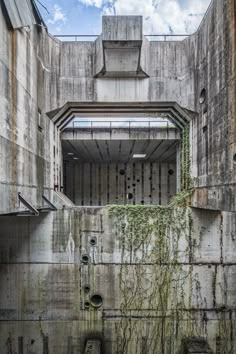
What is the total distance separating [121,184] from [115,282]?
7041 mm

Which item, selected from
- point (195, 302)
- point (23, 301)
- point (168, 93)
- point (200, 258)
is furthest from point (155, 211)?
point (23, 301)

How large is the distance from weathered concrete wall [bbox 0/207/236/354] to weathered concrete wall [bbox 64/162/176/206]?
6.14m

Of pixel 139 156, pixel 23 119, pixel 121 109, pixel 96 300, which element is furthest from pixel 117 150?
pixel 23 119

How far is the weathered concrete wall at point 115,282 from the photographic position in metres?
8.00

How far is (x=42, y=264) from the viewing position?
319 inches

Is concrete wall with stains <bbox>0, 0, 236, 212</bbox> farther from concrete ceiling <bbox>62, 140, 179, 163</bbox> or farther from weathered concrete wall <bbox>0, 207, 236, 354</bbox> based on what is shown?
concrete ceiling <bbox>62, 140, 179, 163</bbox>

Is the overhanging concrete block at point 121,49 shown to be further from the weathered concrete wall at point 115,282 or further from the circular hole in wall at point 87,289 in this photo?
the circular hole in wall at point 87,289

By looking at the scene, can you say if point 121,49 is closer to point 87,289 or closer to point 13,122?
point 13,122

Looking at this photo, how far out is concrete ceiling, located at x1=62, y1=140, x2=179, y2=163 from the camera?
35.7 ft

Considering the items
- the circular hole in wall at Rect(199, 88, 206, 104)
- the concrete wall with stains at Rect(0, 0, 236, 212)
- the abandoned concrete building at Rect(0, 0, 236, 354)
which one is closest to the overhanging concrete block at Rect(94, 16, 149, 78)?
the abandoned concrete building at Rect(0, 0, 236, 354)

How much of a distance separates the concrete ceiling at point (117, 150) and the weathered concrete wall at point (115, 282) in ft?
12.5

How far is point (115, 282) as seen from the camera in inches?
322

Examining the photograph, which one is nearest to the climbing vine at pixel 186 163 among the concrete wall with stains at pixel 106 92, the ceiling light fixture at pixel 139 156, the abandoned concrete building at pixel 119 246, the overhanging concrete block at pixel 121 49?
the abandoned concrete building at pixel 119 246

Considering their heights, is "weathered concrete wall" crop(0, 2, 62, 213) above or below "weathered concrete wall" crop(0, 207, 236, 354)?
above
